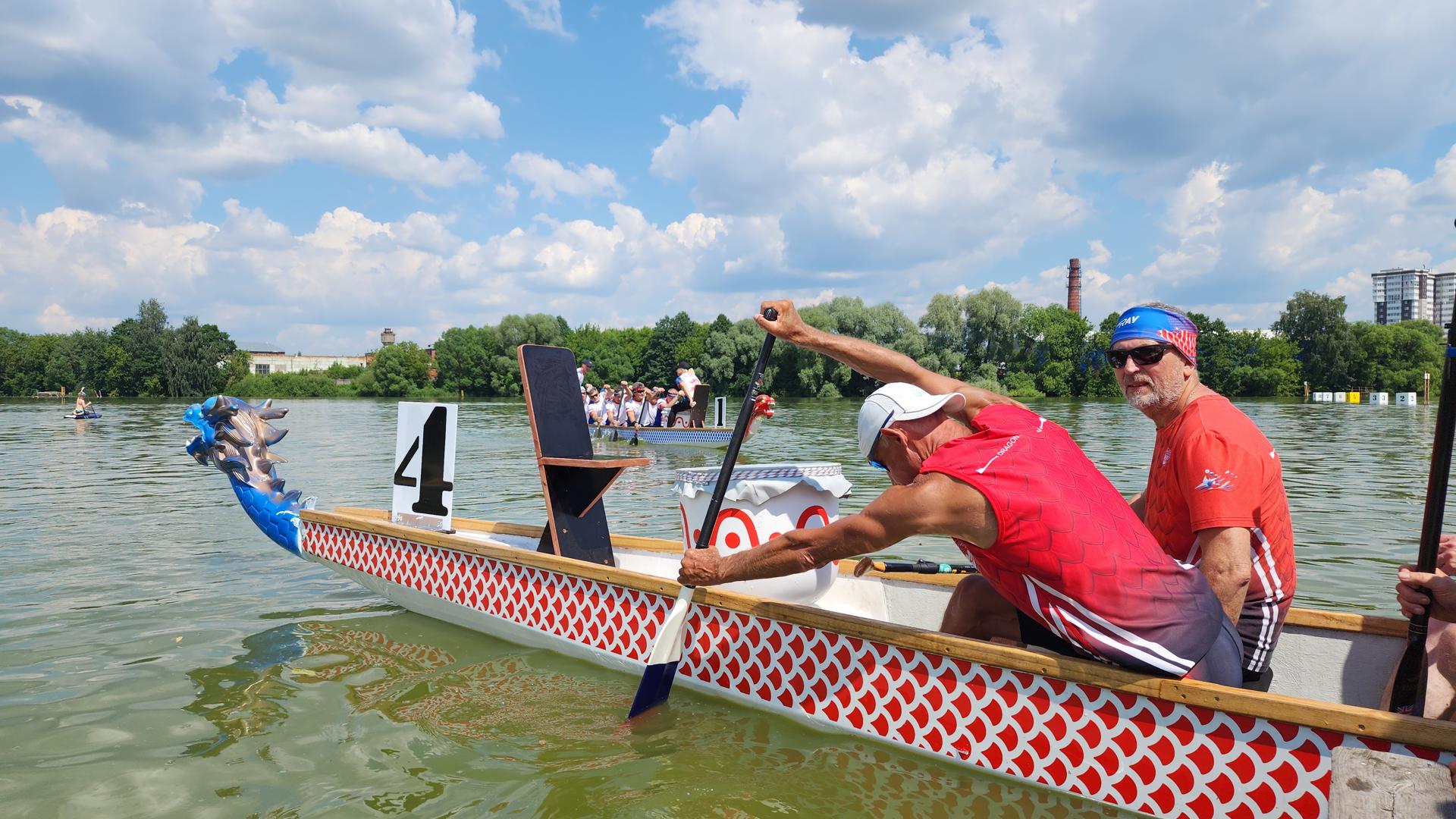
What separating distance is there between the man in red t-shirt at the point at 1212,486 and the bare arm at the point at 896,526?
870 millimetres

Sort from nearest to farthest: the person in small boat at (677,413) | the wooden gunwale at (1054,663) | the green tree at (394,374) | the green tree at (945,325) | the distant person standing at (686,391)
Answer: the wooden gunwale at (1054,663) < the distant person standing at (686,391) < the person in small boat at (677,413) < the green tree at (945,325) < the green tree at (394,374)

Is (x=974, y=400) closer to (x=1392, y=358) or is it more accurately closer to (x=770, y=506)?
(x=770, y=506)

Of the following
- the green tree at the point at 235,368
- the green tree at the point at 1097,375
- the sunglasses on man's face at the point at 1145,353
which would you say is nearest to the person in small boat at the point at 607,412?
the sunglasses on man's face at the point at 1145,353

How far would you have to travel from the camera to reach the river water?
344 cm

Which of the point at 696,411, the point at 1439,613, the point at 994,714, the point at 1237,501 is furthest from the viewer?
the point at 696,411

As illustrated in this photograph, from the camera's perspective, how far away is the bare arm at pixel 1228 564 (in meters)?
2.91

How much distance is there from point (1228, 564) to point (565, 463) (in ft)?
11.3

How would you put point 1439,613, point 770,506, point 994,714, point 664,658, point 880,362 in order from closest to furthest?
point 1439,613, point 994,714, point 664,658, point 880,362, point 770,506

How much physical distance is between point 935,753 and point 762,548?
3.51 feet

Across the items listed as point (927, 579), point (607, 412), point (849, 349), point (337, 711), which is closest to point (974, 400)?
point (849, 349)

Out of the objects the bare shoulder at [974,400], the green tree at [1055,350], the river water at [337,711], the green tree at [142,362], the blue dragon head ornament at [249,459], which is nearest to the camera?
the river water at [337,711]

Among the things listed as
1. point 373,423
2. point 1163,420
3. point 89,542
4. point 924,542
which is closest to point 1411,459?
point 924,542

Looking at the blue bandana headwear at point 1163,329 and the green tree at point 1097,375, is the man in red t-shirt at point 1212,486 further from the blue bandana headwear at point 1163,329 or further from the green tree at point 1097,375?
the green tree at point 1097,375

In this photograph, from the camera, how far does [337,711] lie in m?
4.34
